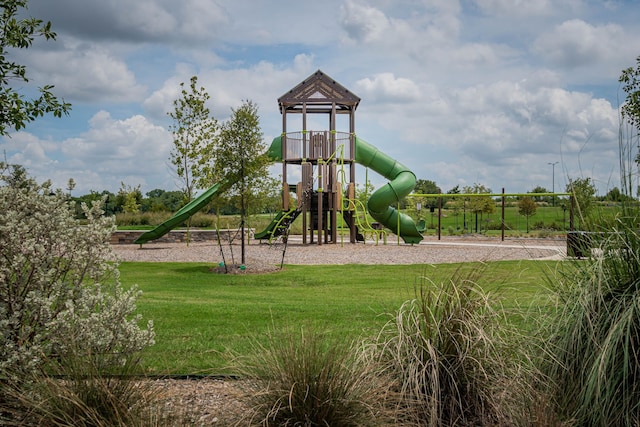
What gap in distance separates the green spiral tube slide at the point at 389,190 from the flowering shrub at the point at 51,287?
1762cm

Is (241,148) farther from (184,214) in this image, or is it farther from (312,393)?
(312,393)

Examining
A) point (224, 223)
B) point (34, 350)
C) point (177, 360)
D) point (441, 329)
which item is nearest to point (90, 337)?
point (34, 350)

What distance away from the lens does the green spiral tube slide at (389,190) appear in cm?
2148

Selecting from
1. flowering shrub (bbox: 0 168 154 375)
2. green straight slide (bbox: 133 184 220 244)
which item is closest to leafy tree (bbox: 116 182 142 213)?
green straight slide (bbox: 133 184 220 244)

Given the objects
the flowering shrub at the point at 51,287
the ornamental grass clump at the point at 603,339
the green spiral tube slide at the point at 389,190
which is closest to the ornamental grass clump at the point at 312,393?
the flowering shrub at the point at 51,287

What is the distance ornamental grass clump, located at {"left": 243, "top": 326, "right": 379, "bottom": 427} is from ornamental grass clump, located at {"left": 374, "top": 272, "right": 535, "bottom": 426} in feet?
1.22

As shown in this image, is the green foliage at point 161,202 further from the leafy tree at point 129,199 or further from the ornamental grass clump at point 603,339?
the ornamental grass clump at point 603,339

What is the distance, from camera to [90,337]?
11.3 feet

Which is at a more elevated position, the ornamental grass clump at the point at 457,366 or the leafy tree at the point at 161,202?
the leafy tree at the point at 161,202

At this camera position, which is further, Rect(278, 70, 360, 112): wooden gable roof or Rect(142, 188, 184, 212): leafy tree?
Rect(142, 188, 184, 212): leafy tree

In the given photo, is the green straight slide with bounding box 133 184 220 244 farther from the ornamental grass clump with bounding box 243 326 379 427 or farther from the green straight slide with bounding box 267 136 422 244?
the ornamental grass clump with bounding box 243 326 379 427

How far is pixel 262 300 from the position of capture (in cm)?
813

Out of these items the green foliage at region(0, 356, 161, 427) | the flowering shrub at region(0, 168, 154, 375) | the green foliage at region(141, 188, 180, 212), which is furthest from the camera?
the green foliage at region(141, 188, 180, 212)

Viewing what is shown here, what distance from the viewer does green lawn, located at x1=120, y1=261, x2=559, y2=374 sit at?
462 cm
